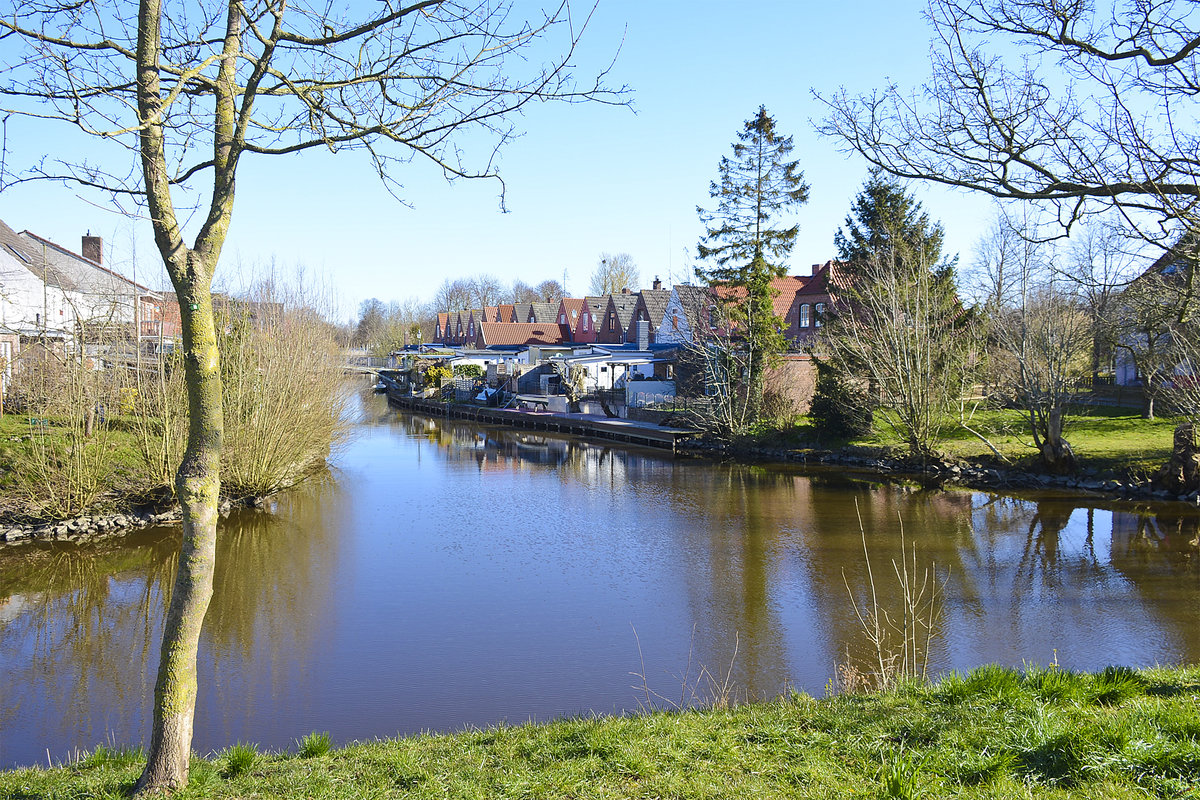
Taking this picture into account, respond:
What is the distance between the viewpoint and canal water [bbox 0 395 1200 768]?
27.8 ft

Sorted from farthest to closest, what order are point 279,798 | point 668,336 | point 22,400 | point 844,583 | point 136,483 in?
point 668,336 < point 22,400 < point 136,483 < point 844,583 < point 279,798

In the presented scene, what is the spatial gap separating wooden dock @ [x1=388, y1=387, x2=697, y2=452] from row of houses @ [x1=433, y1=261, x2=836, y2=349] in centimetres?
415

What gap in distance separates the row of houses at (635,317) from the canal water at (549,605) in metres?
13.8

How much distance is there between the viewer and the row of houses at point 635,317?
3269 cm

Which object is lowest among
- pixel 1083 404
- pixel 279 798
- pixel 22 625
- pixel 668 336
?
pixel 22 625

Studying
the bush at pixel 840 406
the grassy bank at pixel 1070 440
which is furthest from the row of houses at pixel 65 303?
the grassy bank at pixel 1070 440

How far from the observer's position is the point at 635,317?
50.6m

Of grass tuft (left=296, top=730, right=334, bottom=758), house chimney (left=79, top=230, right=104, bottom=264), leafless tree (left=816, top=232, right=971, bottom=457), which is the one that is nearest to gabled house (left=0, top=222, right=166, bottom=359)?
house chimney (left=79, top=230, right=104, bottom=264)

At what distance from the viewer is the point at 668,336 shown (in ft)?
150

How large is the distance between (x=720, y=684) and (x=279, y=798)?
17.5ft

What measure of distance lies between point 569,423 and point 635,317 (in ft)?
52.8

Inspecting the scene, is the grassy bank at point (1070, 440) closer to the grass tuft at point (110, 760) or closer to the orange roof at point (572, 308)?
the grass tuft at point (110, 760)

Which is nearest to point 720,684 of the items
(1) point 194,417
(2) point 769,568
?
(2) point 769,568

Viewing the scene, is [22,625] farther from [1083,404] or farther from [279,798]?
[1083,404]
